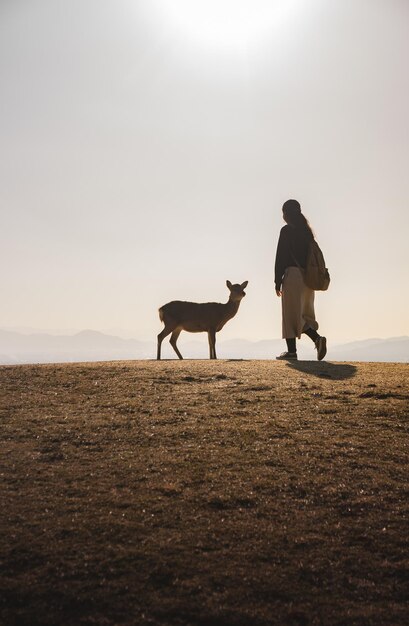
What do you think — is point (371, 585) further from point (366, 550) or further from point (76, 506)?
point (76, 506)

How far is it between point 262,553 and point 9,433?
266 centimetres

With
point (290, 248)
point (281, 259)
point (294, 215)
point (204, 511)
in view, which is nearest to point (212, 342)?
point (281, 259)

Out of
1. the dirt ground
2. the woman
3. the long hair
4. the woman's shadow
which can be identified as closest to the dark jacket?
the woman

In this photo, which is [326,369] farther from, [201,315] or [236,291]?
[201,315]

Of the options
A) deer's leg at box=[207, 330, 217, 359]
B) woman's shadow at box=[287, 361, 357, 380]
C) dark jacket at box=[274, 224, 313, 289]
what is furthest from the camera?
deer's leg at box=[207, 330, 217, 359]

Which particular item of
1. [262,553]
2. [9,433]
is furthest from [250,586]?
[9,433]

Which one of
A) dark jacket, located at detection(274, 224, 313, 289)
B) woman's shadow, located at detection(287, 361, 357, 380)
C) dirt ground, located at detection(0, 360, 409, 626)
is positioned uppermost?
dark jacket, located at detection(274, 224, 313, 289)

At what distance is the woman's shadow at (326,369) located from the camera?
732cm

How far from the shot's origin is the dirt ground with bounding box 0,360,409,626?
8.30 ft

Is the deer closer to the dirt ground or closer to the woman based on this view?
the woman

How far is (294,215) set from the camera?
36.9 ft

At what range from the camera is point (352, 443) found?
4387 mm

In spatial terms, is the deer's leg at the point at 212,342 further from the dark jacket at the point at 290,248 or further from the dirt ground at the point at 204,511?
the dirt ground at the point at 204,511

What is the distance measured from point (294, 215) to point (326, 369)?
→ 4.41 metres
